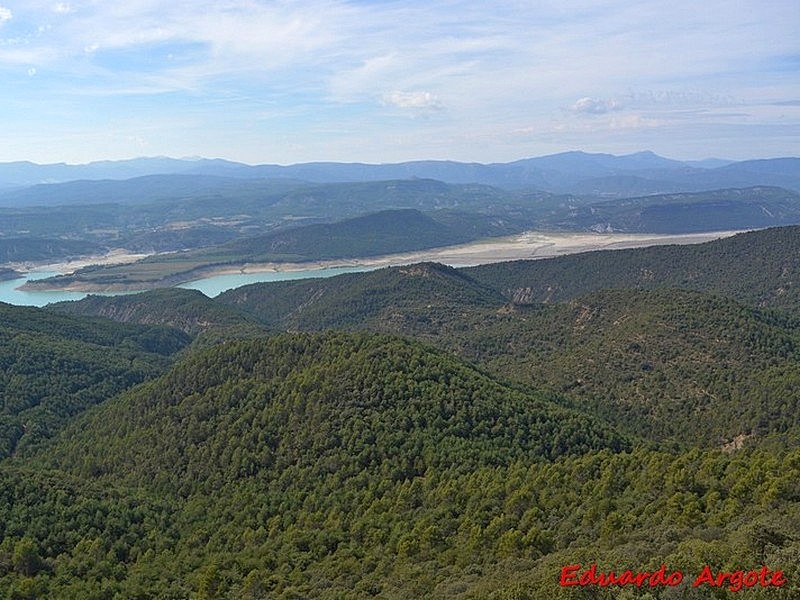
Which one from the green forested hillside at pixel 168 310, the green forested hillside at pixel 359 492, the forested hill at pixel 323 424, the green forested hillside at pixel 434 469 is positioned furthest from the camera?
the green forested hillside at pixel 168 310

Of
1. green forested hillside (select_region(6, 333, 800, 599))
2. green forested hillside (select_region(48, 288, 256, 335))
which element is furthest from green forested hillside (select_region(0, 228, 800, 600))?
green forested hillside (select_region(48, 288, 256, 335))

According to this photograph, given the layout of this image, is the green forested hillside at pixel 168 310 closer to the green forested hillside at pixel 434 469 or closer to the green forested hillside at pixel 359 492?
the green forested hillside at pixel 434 469

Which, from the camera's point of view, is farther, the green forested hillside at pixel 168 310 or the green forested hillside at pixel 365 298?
the green forested hillside at pixel 168 310

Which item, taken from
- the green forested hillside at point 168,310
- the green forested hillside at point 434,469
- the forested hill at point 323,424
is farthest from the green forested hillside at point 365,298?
the forested hill at point 323,424

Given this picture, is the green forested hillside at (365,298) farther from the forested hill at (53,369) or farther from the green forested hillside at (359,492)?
the green forested hillside at (359,492)

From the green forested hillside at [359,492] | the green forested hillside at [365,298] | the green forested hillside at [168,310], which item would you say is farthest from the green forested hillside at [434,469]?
the green forested hillside at [168,310]

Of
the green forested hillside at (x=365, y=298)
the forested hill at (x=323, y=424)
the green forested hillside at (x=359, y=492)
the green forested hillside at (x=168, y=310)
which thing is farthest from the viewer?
the green forested hillside at (x=168, y=310)

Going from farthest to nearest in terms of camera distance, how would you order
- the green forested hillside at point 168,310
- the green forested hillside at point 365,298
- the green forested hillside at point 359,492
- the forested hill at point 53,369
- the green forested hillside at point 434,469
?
the green forested hillside at point 168,310, the green forested hillside at point 365,298, the forested hill at point 53,369, the green forested hillside at point 434,469, the green forested hillside at point 359,492

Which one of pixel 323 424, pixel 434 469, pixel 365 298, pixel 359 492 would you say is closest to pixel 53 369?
pixel 323 424

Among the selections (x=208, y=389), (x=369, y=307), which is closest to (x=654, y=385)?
(x=208, y=389)

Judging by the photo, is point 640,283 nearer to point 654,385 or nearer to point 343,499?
point 654,385
